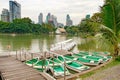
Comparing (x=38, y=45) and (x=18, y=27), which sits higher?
(x=18, y=27)

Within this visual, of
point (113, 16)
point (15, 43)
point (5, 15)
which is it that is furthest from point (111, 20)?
point (5, 15)

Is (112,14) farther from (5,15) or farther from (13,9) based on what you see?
(13,9)

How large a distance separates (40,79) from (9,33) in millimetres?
66253

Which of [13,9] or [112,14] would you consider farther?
[13,9]

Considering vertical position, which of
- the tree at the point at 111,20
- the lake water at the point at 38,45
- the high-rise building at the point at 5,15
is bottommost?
the lake water at the point at 38,45

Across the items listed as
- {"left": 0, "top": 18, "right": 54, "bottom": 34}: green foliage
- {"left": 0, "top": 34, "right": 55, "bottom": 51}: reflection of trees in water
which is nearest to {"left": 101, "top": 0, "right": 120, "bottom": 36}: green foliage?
{"left": 0, "top": 34, "right": 55, "bottom": 51}: reflection of trees in water

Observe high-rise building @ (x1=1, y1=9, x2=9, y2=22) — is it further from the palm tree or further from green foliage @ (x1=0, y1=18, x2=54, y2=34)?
the palm tree

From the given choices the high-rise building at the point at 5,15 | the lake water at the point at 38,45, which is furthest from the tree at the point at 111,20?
the high-rise building at the point at 5,15

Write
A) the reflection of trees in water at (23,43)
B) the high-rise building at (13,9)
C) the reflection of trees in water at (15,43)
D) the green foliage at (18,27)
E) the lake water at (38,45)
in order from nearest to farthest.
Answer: the lake water at (38,45)
the reflection of trees in water at (15,43)
the reflection of trees in water at (23,43)
the green foliage at (18,27)
the high-rise building at (13,9)

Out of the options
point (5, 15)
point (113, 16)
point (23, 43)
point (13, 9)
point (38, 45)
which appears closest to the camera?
point (113, 16)

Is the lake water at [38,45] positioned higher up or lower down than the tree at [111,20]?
lower down

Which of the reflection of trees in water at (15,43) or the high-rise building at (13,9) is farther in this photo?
the high-rise building at (13,9)

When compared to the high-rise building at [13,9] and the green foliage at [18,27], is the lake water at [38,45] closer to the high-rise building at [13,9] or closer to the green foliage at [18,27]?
the green foliage at [18,27]

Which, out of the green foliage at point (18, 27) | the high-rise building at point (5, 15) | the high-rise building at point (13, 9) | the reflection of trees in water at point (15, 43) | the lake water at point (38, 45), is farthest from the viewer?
the high-rise building at point (13, 9)
